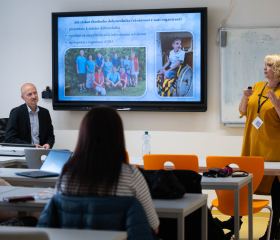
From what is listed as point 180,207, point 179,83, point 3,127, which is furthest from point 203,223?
point 3,127

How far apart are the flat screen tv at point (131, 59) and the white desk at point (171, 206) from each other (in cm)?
347

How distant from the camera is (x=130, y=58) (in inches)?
257

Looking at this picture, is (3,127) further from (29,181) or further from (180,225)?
(180,225)

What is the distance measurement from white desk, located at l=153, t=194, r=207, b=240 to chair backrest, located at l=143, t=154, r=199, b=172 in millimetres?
1133

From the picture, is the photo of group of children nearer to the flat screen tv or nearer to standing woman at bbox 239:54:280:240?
the flat screen tv

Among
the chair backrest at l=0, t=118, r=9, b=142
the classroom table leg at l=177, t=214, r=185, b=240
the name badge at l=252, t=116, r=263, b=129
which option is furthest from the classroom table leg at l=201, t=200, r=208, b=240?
the chair backrest at l=0, t=118, r=9, b=142

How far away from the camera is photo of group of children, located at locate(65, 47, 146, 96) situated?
6508 mm

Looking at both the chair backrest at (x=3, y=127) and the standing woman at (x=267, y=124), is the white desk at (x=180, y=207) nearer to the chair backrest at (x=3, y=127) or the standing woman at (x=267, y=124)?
the standing woman at (x=267, y=124)

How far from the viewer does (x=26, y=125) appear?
6250mm

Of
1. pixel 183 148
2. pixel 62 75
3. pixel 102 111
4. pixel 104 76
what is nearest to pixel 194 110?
pixel 183 148

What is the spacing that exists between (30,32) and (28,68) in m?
0.50

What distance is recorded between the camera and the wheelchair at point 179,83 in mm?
6328

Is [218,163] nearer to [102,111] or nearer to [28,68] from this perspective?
[102,111]

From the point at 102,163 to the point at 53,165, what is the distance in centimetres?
174
